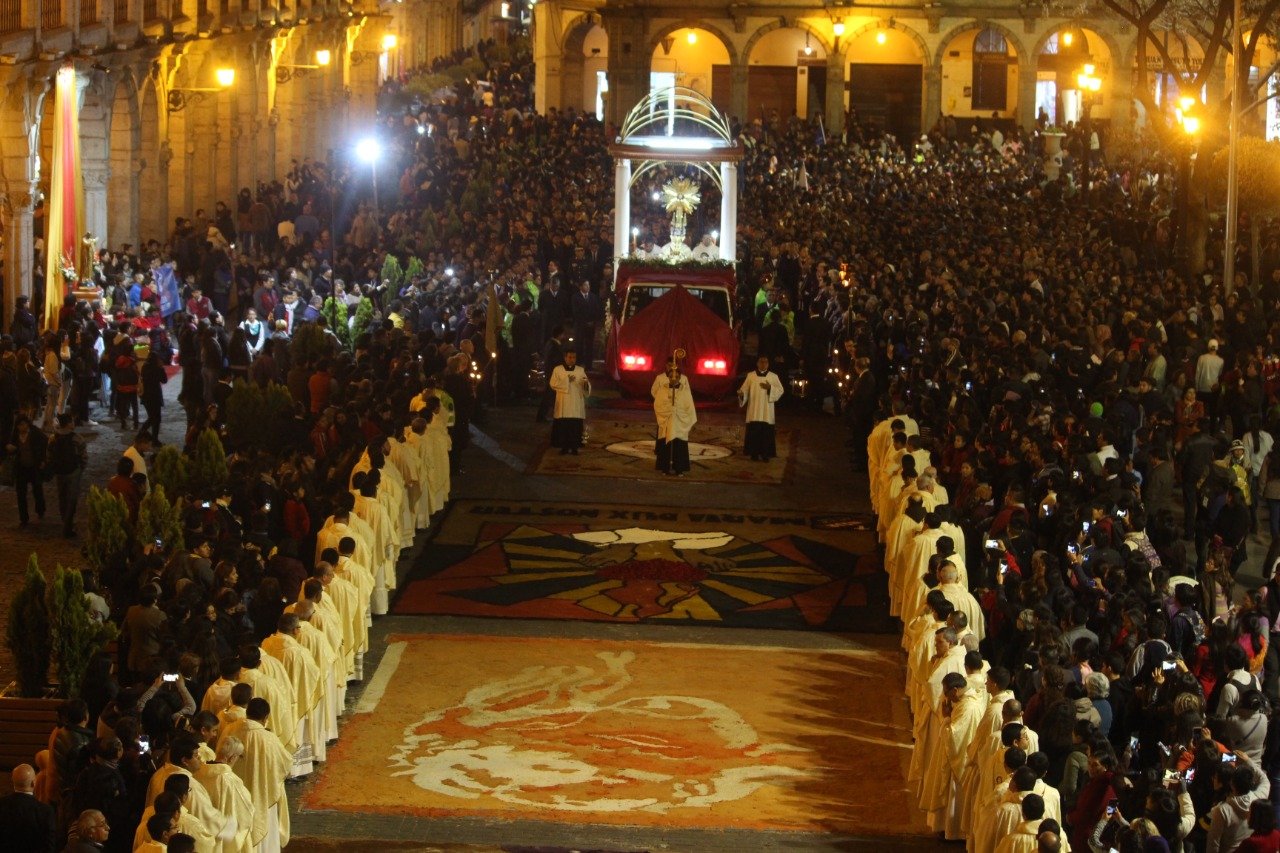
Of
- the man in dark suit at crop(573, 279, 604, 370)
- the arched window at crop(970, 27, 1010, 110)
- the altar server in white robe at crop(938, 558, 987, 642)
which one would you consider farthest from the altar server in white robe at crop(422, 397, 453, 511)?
the arched window at crop(970, 27, 1010, 110)

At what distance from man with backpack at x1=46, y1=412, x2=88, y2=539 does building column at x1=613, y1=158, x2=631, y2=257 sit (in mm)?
11518

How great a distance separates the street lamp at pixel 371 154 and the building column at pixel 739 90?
18.3 meters

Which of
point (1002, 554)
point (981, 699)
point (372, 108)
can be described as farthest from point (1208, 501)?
point (372, 108)

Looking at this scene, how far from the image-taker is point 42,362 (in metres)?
26.8

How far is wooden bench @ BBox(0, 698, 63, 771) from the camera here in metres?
15.5

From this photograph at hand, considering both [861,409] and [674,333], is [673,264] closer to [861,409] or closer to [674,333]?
[674,333]

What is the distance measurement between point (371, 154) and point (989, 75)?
2564cm

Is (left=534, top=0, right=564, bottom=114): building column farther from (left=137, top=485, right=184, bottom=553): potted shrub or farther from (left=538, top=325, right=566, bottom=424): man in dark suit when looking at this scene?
(left=137, top=485, right=184, bottom=553): potted shrub

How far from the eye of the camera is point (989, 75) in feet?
210

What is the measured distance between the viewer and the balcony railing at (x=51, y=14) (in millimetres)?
33312

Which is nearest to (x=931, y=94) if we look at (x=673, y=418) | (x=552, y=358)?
(x=552, y=358)

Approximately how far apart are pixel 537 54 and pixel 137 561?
49750mm

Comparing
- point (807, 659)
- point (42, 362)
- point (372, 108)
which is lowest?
point (807, 659)

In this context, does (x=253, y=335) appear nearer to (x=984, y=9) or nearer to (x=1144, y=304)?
(x=1144, y=304)
